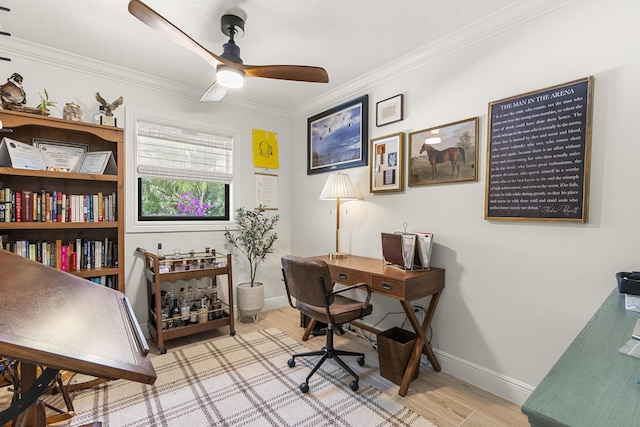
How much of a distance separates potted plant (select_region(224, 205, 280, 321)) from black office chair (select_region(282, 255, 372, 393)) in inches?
41.4

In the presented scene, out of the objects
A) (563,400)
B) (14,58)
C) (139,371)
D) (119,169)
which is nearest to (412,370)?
(563,400)

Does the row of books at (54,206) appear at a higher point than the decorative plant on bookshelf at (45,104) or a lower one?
lower

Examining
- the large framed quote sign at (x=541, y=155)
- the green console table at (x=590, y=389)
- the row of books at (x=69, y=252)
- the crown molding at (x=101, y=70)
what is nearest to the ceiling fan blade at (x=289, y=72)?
the large framed quote sign at (x=541, y=155)

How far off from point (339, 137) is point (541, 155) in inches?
71.4

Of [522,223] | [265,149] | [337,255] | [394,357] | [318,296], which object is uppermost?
[265,149]

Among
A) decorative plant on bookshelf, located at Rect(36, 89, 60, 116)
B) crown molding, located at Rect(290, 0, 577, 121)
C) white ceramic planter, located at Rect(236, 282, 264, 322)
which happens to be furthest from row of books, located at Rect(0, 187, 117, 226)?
crown molding, located at Rect(290, 0, 577, 121)

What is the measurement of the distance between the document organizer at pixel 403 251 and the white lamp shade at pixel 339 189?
579 millimetres

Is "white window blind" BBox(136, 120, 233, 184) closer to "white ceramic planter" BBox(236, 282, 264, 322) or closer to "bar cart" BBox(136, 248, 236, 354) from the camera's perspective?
"bar cart" BBox(136, 248, 236, 354)

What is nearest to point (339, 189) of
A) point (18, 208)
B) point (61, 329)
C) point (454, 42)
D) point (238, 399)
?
point (454, 42)

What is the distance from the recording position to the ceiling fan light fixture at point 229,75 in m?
1.85

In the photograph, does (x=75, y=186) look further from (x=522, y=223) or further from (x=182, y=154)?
(x=522, y=223)

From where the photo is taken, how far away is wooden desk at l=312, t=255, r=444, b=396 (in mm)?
1972

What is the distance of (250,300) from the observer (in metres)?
3.21

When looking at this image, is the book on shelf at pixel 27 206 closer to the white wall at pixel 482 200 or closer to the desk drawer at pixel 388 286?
the white wall at pixel 482 200
